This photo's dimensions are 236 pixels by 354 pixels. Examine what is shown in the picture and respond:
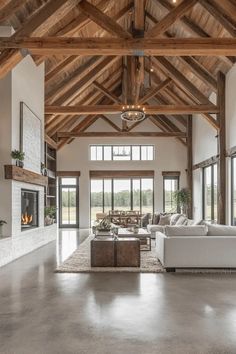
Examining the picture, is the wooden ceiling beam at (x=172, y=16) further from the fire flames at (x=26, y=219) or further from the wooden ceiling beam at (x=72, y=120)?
the wooden ceiling beam at (x=72, y=120)

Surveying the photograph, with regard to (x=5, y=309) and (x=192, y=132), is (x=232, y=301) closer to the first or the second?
(x=5, y=309)

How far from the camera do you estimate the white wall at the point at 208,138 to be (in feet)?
33.8

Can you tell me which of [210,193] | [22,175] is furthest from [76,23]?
[210,193]

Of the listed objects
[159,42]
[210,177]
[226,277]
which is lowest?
[226,277]

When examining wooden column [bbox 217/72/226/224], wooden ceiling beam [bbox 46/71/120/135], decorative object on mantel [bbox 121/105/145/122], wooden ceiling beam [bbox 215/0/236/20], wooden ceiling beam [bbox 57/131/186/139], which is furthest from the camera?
wooden ceiling beam [bbox 57/131/186/139]

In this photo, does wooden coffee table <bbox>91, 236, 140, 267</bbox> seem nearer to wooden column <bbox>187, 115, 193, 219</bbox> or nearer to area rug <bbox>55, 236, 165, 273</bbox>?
area rug <bbox>55, 236, 165, 273</bbox>

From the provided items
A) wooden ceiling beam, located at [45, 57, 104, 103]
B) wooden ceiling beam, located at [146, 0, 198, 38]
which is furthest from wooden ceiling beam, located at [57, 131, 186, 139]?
wooden ceiling beam, located at [146, 0, 198, 38]

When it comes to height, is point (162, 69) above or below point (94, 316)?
above

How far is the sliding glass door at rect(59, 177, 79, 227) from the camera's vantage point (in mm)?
16719

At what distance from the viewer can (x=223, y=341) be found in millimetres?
3109

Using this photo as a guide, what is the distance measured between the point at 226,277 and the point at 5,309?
346 centimetres

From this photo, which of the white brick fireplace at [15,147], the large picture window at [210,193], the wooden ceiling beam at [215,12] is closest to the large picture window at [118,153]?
the large picture window at [210,193]

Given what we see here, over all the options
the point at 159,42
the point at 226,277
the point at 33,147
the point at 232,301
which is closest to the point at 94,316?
the point at 232,301

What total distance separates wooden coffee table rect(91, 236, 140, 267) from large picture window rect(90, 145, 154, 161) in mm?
10588
